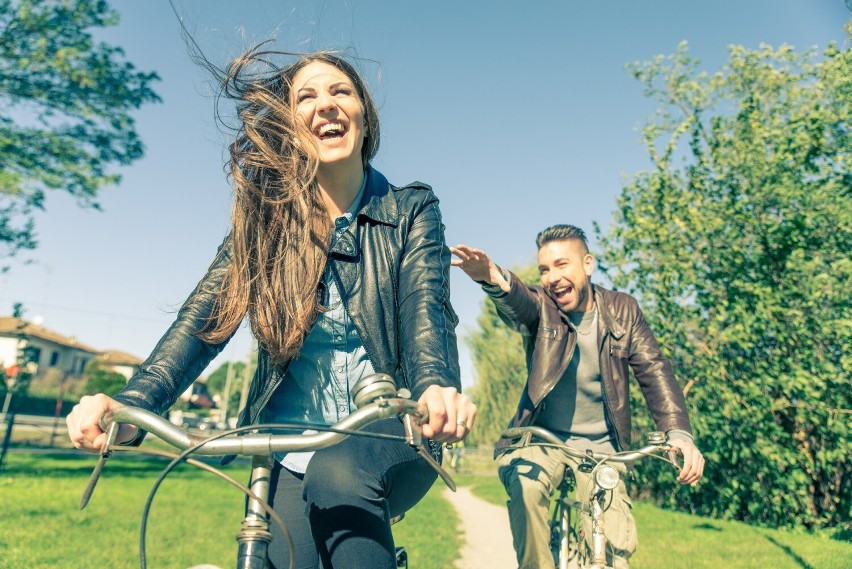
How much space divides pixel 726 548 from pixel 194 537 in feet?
20.4

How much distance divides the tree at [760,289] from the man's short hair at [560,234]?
7.69 metres

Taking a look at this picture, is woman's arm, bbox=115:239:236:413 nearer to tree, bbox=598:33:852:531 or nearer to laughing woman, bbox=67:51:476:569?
laughing woman, bbox=67:51:476:569

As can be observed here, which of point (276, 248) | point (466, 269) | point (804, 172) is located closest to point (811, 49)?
point (804, 172)

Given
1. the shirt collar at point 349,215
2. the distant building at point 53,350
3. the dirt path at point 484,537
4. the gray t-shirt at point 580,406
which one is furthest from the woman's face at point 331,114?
the distant building at point 53,350

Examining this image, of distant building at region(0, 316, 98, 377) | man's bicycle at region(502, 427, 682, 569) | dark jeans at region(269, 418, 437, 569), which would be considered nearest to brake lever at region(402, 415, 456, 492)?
dark jeans at region(269, 418, 437, 569)

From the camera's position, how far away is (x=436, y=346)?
1.97 m

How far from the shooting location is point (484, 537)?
32.9 ft

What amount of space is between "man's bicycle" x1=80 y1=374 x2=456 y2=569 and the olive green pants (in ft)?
7.43

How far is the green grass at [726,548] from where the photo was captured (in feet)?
23.8

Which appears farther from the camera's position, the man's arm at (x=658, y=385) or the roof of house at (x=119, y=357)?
the roof of house at (x=119, y=357)

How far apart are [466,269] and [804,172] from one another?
10.6 metres

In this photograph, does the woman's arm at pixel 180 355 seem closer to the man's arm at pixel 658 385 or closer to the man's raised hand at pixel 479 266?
the man's raised hand at pixel 479 266

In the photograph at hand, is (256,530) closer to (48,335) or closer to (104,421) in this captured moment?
(104,421)

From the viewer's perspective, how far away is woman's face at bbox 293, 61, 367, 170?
2.56m
